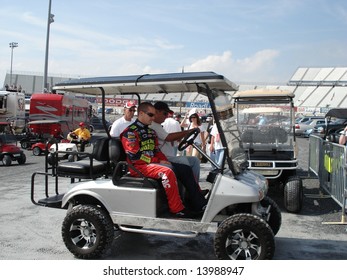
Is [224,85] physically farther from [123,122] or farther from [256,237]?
[123,122]

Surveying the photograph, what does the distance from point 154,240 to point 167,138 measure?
1319mm

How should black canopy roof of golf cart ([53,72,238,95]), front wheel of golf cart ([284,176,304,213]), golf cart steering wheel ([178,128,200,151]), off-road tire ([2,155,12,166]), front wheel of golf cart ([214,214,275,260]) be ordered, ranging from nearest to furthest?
1. front wheel of golf cart ([214,214,275,260])
2. black canopy roof of golf cart ([53,72,238,95])
3. golf cart steering wheel ([178,128,200,151])
4. front wheel of golf cart ([284,176,304,213])
5. off-road tire ([2,155,12,166])

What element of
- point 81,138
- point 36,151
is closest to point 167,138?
point 81,138

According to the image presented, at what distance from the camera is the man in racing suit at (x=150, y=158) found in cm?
430

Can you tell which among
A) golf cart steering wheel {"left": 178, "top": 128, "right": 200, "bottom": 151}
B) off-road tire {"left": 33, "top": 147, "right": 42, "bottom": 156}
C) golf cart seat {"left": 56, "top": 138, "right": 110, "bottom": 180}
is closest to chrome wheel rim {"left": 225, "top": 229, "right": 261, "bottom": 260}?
golf cart steering wheel {"left": 178, "top": 128, "right": 200, "bottom": 151}

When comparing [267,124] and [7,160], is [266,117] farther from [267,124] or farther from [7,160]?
[7,160]

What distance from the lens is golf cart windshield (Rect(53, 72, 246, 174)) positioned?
4250 mm

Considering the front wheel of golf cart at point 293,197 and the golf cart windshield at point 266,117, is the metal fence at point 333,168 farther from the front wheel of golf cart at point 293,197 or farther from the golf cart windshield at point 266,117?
the golf cart windshield at point 266,117

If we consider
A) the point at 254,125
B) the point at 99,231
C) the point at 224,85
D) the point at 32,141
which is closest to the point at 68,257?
the point at 99,231

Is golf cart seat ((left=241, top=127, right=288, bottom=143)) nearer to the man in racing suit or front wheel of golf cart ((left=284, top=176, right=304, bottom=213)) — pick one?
front wheel of golf cart ((left=284, top=176, right=304, bottom=213))

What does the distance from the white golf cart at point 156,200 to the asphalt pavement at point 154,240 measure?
1.25 ft

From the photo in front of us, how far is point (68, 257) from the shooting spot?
15.0ft

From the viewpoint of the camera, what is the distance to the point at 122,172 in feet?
15.1

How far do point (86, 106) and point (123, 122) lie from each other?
71.8 feet
